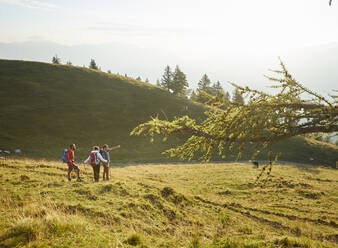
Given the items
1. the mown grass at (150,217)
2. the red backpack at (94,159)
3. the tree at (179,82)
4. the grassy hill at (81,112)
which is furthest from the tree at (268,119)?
the tree at (179,82)

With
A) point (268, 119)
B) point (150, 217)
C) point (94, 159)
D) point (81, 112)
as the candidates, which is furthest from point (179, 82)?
point (268, 119)

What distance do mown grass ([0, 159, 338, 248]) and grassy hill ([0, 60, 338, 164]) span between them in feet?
50.7

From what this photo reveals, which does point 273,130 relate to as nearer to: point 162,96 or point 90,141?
point 90,141

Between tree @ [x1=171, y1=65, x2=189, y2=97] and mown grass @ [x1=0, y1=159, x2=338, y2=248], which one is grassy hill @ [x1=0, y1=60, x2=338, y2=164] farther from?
mown grass @ [x1=0, y1=159, x2=338, y2=248]

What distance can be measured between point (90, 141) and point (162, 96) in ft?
110

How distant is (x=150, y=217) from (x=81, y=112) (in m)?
49.2

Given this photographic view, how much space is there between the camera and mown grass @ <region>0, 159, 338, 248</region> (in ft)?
18.1

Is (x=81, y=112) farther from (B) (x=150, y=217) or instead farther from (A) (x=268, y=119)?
(A) (x=268, y=119)

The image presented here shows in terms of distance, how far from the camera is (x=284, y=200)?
53.2ft

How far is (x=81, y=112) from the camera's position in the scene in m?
53.4

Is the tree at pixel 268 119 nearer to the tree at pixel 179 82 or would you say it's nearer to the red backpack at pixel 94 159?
the red backpack at pixel 94 159

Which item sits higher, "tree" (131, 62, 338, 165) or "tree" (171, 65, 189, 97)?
"tree" (171, 65, 189, 97)

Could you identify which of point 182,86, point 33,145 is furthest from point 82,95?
point 182,86

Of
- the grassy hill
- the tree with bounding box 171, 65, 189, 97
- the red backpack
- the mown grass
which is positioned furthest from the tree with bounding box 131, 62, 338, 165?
the tree with bounding box 171, 65, 189, 97
